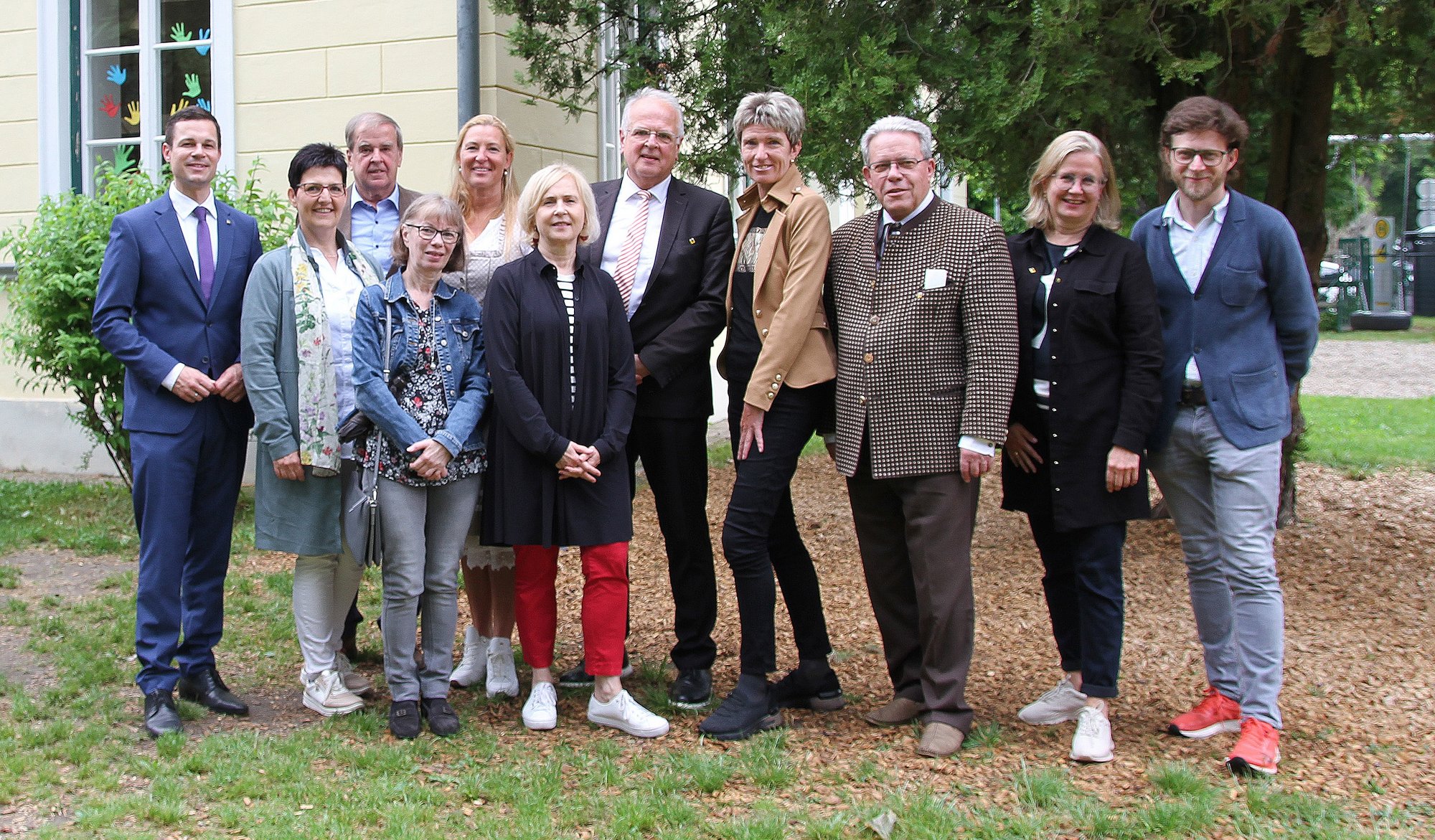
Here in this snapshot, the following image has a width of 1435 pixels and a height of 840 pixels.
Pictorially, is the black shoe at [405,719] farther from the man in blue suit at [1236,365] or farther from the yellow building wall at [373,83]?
the yellow building wall at [373,83]

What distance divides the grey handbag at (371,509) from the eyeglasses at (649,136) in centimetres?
109

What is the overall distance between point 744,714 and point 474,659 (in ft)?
4.14

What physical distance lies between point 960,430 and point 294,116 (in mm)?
6418

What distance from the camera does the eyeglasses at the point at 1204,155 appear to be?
4090 mm

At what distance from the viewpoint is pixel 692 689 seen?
15.5 ft

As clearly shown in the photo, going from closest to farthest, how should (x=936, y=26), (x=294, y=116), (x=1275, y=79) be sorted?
(x=936, y=26)
(x=1275, y=79)
(x=294, y=116)

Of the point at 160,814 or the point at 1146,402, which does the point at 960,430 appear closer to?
the point at 1146,402

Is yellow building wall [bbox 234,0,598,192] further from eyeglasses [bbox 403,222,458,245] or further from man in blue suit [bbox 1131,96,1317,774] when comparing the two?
man in blue suit [bbox 1131,96,1317,774]

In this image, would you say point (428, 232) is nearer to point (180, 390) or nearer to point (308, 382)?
point (308, 382)

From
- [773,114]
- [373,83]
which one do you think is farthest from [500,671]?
[373,83]

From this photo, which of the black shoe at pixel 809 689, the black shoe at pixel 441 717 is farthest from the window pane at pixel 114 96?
the black shoe at pixel 809 689

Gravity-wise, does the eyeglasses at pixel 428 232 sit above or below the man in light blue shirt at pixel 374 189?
below

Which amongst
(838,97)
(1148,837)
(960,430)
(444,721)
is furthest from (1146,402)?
(444,721)

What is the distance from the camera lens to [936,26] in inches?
224
